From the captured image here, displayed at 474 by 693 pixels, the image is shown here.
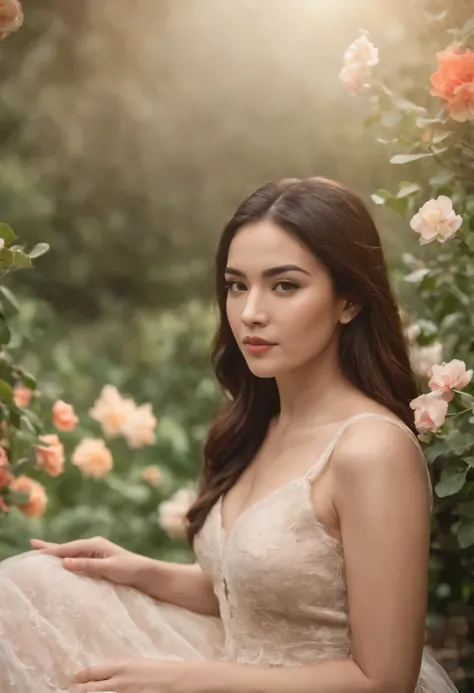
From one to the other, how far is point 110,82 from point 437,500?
974 millimetres

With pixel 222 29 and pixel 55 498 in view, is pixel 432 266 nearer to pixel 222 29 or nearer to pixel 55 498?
pixel 222 29

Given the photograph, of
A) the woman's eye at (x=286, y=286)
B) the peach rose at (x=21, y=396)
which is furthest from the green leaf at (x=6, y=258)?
the woman's eye at (x=286, y=286)

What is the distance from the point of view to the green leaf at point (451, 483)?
1.40 m

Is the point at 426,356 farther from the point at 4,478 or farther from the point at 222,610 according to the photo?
the point at 4,478

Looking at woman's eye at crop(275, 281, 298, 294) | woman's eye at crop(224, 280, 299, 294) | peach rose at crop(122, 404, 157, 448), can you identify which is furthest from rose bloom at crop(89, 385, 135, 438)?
woman's eye at crop(275, 281, 298, 294)

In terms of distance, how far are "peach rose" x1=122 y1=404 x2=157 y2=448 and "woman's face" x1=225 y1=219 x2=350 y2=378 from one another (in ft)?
2.15

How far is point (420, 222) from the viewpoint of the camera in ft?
4.60

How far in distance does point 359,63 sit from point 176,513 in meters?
0.88

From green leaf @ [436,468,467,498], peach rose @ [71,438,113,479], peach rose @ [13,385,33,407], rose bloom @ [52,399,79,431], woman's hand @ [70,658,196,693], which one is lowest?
woman's hand @ [70,658,196,693]

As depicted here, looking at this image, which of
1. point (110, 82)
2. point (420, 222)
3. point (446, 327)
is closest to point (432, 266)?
point (446, 327)

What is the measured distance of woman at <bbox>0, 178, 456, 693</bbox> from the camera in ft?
3.84

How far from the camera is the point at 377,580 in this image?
3.79 feet

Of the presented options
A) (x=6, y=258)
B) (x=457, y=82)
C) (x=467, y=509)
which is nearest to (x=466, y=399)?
(x=467, y=509)

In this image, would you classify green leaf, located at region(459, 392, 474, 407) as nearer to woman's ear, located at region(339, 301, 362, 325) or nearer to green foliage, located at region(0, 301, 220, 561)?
woman's ear, located at region(339, 301, 362, 325)
